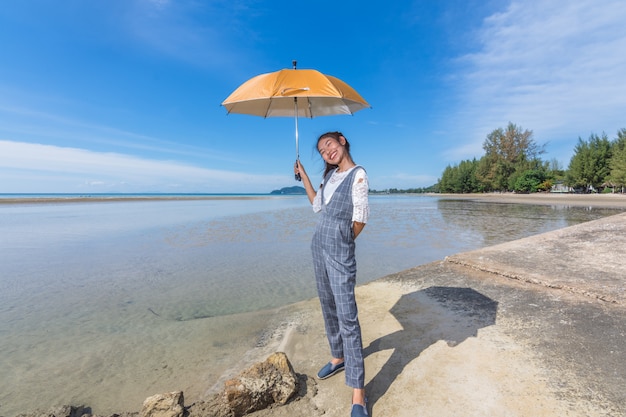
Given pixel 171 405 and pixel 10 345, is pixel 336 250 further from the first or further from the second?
pixel 10 345

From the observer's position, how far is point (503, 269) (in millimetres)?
4910

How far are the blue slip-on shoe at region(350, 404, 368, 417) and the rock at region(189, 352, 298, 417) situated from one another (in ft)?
1.63

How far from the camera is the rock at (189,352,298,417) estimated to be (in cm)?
220

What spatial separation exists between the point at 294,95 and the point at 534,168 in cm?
7300

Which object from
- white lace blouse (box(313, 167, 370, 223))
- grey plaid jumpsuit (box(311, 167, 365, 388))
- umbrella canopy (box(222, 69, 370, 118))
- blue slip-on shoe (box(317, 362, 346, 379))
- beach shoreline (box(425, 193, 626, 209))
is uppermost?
umbrella canopy (box(222, 69, 370, 118))

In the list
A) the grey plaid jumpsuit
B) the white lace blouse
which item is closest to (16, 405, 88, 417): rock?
the grey plaid jumpsuit

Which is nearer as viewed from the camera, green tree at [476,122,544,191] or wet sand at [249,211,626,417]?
wet sand at [249,211,626,417]

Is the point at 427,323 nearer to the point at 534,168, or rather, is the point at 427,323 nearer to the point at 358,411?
the point at 358,411

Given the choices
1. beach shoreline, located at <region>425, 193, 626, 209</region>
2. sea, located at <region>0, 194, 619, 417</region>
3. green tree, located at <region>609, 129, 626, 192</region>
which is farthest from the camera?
green tree, located at <region>609, 129, 626, 192</region>

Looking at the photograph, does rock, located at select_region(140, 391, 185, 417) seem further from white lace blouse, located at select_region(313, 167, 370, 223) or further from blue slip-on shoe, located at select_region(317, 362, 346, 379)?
white lace blouse, located at select_region(313, 167, 370, 223)

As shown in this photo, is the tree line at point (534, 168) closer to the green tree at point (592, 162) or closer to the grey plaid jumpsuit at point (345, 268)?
the green tree at point (592, 162)

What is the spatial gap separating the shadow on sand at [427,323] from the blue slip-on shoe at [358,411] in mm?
178

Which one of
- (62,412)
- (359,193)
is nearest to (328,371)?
(359,193)

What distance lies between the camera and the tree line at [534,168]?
44178 mm
